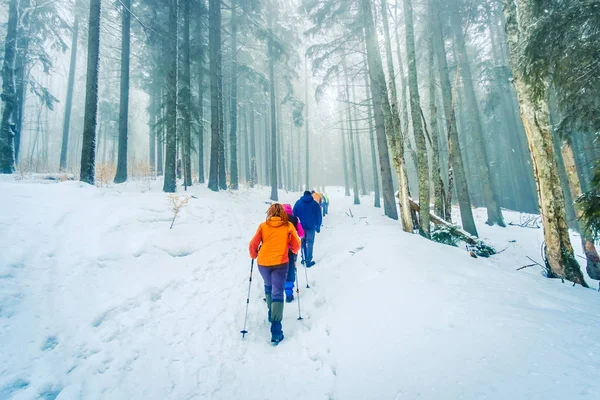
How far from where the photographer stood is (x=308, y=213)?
23.8 feet

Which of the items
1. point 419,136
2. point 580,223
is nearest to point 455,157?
point 419,136

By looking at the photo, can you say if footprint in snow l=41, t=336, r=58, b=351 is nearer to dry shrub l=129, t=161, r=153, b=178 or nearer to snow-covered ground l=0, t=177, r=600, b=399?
snow-covered ground l=0, t=177, r=600, b=399

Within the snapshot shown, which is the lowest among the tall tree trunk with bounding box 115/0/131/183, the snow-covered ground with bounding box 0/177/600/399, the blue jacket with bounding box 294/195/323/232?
the snow-covered ground with bounding box 0/177/600/399

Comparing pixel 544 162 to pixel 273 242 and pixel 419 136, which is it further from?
pixel 273 242

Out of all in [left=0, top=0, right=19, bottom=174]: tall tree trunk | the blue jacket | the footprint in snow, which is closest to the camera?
the footprint in snow

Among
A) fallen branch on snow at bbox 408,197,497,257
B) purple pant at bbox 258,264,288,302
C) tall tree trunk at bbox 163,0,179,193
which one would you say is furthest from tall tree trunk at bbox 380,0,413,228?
tall tree trunk at bbox 163,0,179,193

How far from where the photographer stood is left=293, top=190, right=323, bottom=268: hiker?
703cm

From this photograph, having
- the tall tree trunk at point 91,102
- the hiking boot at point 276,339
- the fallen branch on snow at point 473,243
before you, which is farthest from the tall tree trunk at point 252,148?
the hiking boot at point 276,339

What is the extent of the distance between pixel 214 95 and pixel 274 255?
11.6 m

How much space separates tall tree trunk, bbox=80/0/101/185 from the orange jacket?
696cm

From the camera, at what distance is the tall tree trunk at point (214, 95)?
1287cm

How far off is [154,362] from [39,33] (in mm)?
22062

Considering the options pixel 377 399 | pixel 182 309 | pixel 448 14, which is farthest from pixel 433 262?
pixel 448 14

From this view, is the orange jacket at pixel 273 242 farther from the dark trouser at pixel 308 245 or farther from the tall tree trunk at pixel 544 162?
the tall tree trunk at pixel 544 162
